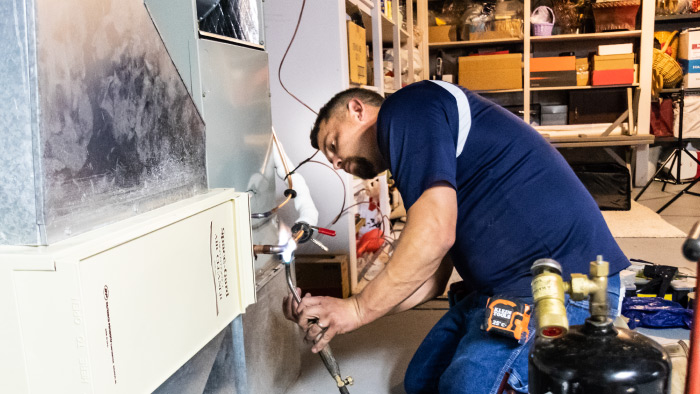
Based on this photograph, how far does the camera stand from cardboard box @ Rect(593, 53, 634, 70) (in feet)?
18.0

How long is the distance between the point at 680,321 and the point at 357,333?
124 cm

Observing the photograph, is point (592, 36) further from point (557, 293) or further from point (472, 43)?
point (557, 293)

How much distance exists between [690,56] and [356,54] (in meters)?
4.40

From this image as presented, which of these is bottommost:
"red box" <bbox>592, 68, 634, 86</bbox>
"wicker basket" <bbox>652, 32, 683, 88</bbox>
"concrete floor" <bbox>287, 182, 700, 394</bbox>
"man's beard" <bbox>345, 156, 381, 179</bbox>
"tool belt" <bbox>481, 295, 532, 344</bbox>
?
"concrete floor" <bbox>287, 182, 700, 394</bbox>

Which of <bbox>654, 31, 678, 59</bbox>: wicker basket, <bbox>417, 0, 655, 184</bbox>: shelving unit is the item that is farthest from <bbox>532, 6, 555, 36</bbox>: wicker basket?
<bbox>654, 31, 678, 59</bbox>: wicker basket

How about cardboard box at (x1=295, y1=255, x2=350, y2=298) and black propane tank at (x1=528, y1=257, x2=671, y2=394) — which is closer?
black propane tank at (x1=528, y1=257, x2=671, y2=394)

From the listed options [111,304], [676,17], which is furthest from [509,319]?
[676,17]

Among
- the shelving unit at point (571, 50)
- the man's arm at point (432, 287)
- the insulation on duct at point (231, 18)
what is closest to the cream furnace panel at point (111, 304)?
the insulation on duct at point (231, 18)

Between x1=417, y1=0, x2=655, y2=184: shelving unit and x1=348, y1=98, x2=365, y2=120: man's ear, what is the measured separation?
3.90m

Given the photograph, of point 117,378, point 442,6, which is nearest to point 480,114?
point 117,378

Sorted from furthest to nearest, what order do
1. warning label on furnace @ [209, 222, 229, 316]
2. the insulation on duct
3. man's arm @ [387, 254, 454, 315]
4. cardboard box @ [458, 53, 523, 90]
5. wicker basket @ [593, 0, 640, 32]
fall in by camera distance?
cardboard box @ [458, 53, 523, 90] < wicker basket @ [593, 0, 640, 32] < man's arm @ [387, 254, 454, 315] < the insulation on duct < warning label on furnace @ [209, 222, 229, 316]

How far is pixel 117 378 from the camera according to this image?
836 millimetres

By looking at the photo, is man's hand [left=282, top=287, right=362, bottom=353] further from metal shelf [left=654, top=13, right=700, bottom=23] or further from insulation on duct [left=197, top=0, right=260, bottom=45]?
metal shelf [left=654, top=13, right=700, bottom=23]

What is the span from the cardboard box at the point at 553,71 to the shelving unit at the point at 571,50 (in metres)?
0.05
